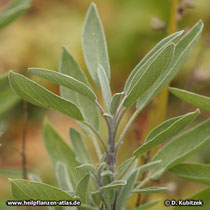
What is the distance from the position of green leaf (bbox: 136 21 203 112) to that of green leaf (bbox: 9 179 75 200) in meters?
0.21

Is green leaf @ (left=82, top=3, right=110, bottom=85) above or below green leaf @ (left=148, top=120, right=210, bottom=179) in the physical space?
above

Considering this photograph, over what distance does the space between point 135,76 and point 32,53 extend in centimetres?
240

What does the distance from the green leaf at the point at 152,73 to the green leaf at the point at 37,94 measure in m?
0.10

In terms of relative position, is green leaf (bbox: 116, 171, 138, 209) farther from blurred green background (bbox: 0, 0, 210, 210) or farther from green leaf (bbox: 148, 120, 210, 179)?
blurred green background (bbox: 0, 0, 210, 210)

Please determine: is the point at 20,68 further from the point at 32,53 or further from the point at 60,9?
the point at 60,9

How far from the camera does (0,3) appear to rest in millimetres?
3340

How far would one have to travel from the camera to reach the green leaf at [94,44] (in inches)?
33.5

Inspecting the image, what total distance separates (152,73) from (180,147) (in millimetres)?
263

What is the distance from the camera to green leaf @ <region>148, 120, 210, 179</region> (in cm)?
86

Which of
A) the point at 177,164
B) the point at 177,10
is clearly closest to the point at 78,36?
the point at 177,10

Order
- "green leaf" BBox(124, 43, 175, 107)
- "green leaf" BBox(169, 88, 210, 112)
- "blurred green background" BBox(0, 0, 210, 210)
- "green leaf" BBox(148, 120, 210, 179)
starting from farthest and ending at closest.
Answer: "blurred green background" BBox(0, 0, 210, 210)
"green leaf" BBox(148, 120, 210, 179)
"green leaf" BBox(169, 88, 210, 112)
"green leaf" BBox(124, 43, 175, 107)

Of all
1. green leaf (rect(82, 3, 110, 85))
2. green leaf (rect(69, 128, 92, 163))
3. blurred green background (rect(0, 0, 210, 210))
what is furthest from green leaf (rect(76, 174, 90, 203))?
blurred green background (rect(0, 0, 210, 210))

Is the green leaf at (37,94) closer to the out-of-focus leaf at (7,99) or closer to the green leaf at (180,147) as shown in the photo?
the green leaf at (180,147)

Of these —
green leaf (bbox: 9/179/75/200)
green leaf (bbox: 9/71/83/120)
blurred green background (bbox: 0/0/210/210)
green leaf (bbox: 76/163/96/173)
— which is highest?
blurred green background (bbox: 0/0/210/210)
